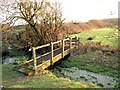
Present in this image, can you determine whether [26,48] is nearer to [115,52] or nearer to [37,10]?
[37,10]

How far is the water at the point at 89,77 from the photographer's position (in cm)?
772

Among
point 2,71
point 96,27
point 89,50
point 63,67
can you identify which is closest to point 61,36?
point 89,50

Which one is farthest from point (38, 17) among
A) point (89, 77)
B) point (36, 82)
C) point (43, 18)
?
point (36, 82)

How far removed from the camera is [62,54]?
1135 centimetres

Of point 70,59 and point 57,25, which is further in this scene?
point 57,25

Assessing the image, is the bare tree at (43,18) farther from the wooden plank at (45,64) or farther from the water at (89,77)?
the water at (89,77)

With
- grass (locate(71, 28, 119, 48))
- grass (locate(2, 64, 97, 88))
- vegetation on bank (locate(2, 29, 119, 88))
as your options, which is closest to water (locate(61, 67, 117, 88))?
vegetation on bank (locate(2, 29, 119, 88))

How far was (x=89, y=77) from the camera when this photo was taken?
8.55 metres

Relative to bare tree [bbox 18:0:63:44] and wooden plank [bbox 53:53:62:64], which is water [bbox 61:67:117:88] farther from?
bare tree [bbox 18:0:63:44]

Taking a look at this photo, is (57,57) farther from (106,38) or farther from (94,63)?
(106,38)

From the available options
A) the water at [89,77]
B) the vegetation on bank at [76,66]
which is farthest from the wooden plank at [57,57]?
the water at [89,77]

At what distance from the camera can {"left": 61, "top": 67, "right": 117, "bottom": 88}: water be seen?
7717mm

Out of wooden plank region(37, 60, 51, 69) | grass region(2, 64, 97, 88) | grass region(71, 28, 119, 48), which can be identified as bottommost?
grass region(2, 64, 97, 88)

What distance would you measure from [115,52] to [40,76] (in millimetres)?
6061
